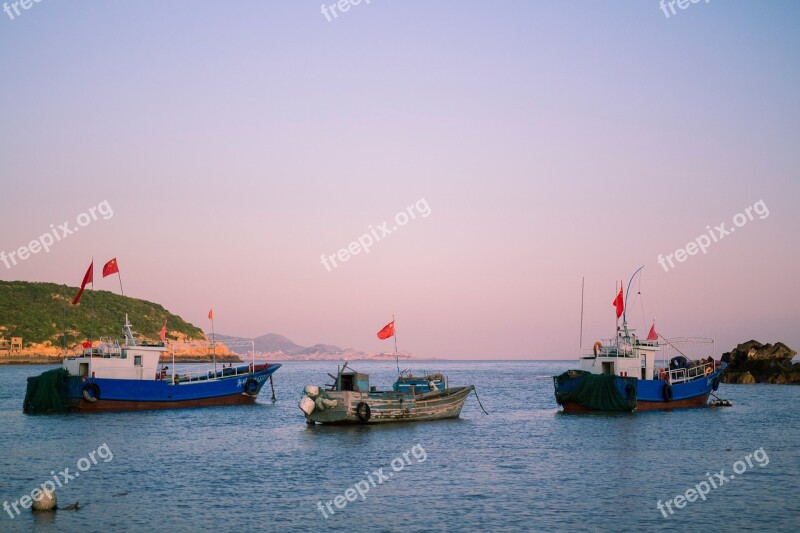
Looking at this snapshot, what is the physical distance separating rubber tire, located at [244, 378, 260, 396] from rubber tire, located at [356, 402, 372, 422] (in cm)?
1969

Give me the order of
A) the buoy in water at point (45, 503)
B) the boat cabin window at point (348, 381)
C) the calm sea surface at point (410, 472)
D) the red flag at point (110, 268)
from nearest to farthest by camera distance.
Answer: the calm sea surface at point (410, 472) < the buoy in water at point (45, 503) < the boat cabin window at point (348, 381) < the red flag at point (110, 268)

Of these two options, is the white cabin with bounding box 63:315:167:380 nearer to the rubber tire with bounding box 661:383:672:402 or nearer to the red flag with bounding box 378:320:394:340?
the red flag with bounding box 378:320:394:340

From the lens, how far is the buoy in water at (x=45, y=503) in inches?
918

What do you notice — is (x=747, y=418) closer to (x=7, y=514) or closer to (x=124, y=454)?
(x=124, y=454)

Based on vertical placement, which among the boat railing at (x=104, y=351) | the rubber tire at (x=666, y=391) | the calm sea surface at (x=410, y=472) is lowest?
the calm sea surface at (x=410, y=472)

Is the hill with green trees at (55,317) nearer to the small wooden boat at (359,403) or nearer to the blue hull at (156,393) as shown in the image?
the blue hull at (156,393)

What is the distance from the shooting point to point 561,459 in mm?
34719

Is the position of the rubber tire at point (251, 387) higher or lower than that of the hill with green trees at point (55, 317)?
lower

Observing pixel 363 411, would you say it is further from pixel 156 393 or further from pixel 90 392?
pixel 90 392

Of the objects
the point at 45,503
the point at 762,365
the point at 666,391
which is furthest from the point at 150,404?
the point at 762,365

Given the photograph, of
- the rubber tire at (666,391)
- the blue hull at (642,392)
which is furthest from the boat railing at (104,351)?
the rubber tire at (666,391)

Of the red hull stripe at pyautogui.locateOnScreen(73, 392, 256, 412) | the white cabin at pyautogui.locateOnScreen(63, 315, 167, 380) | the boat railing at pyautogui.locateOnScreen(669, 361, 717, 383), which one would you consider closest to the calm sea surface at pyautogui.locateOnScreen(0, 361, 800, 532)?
the red hull stripe at pyautogui.locateOnScreen(73, 392, 256, 412)

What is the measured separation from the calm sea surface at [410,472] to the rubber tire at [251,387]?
7.98m

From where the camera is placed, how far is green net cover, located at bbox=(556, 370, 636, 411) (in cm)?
5081
